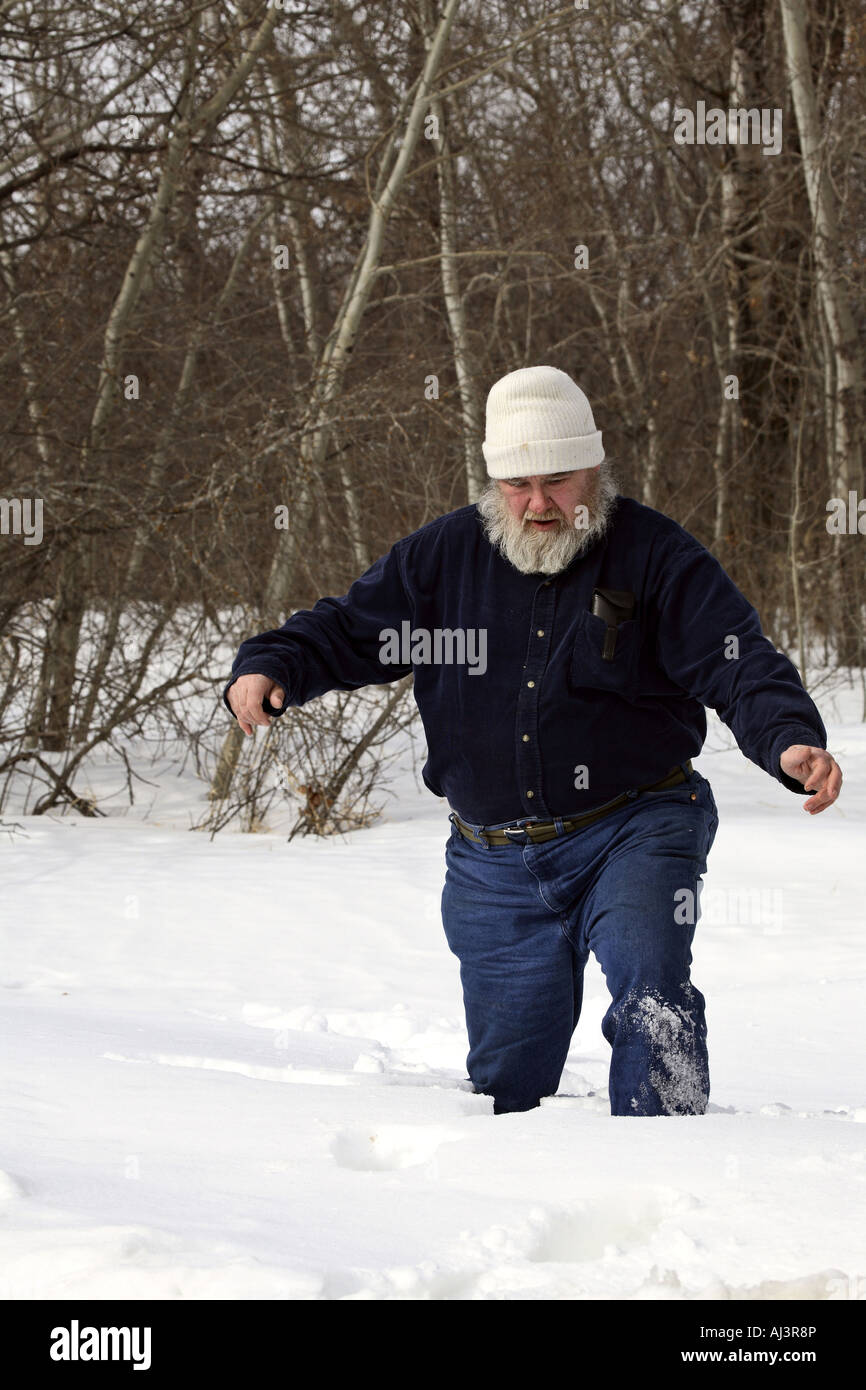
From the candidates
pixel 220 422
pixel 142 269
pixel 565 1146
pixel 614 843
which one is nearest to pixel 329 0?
pixel 142 269

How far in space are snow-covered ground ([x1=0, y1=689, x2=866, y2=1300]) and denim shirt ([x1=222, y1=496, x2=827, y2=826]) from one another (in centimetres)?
77

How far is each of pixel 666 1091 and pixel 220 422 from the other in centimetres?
747

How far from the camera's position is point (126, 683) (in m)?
9.54

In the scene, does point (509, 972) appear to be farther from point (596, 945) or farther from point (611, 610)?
point (611, 610)

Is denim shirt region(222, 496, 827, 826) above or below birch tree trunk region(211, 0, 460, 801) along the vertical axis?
below

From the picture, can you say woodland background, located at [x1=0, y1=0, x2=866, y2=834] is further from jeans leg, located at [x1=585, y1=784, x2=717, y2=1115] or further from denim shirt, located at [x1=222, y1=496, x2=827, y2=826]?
jeans leg, located at [x1=585, y1=784, x2=717, y2=1115]

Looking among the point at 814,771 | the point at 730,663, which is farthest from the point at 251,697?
the point at 814,771

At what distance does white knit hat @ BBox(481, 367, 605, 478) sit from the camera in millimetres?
3623

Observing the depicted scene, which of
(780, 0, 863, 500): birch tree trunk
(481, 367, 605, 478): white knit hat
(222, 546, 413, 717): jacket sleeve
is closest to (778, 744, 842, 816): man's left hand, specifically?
(481, 367, 605, 478): white knit hat

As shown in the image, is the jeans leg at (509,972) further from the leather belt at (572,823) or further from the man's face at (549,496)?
the man's face at (549,496)

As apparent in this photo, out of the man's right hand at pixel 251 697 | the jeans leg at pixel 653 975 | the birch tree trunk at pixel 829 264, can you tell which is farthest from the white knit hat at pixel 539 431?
the birch tree trunk at pixel 829 264

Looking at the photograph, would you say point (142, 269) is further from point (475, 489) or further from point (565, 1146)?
point (565, 1146)

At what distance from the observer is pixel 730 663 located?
11.1 feet

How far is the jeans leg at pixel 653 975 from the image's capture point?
130 inches
